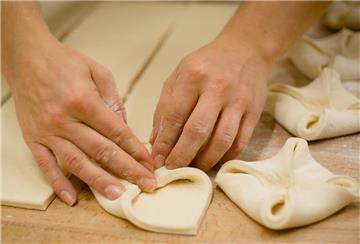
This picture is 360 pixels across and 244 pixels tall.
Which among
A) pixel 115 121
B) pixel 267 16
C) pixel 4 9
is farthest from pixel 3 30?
pixel 267 16

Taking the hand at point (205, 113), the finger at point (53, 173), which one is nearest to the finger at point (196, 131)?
the hand at point (205, 113)

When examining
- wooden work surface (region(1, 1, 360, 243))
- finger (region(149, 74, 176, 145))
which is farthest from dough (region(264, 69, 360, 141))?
finger (region(149, 74, 176, 145))

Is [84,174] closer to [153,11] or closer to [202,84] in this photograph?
[202,84]

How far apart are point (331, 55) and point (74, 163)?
767 millimetres

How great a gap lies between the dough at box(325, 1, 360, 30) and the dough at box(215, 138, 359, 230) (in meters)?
0.68

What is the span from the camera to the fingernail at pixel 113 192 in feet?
3.07

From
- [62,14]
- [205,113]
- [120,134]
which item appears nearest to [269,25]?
[205,113]

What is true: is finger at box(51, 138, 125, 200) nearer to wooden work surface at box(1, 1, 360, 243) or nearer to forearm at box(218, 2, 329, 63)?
wooden work surface at box(1, 1, 360, 243)

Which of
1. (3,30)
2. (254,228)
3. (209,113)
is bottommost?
(254,228)

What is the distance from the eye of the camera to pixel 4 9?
1199mm

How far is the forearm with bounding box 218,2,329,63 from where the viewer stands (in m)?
1.14

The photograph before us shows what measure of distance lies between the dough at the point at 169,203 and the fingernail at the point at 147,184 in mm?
11

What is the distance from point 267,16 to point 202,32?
463 millimetres

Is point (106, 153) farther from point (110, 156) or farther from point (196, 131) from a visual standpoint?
point (196, 131)
